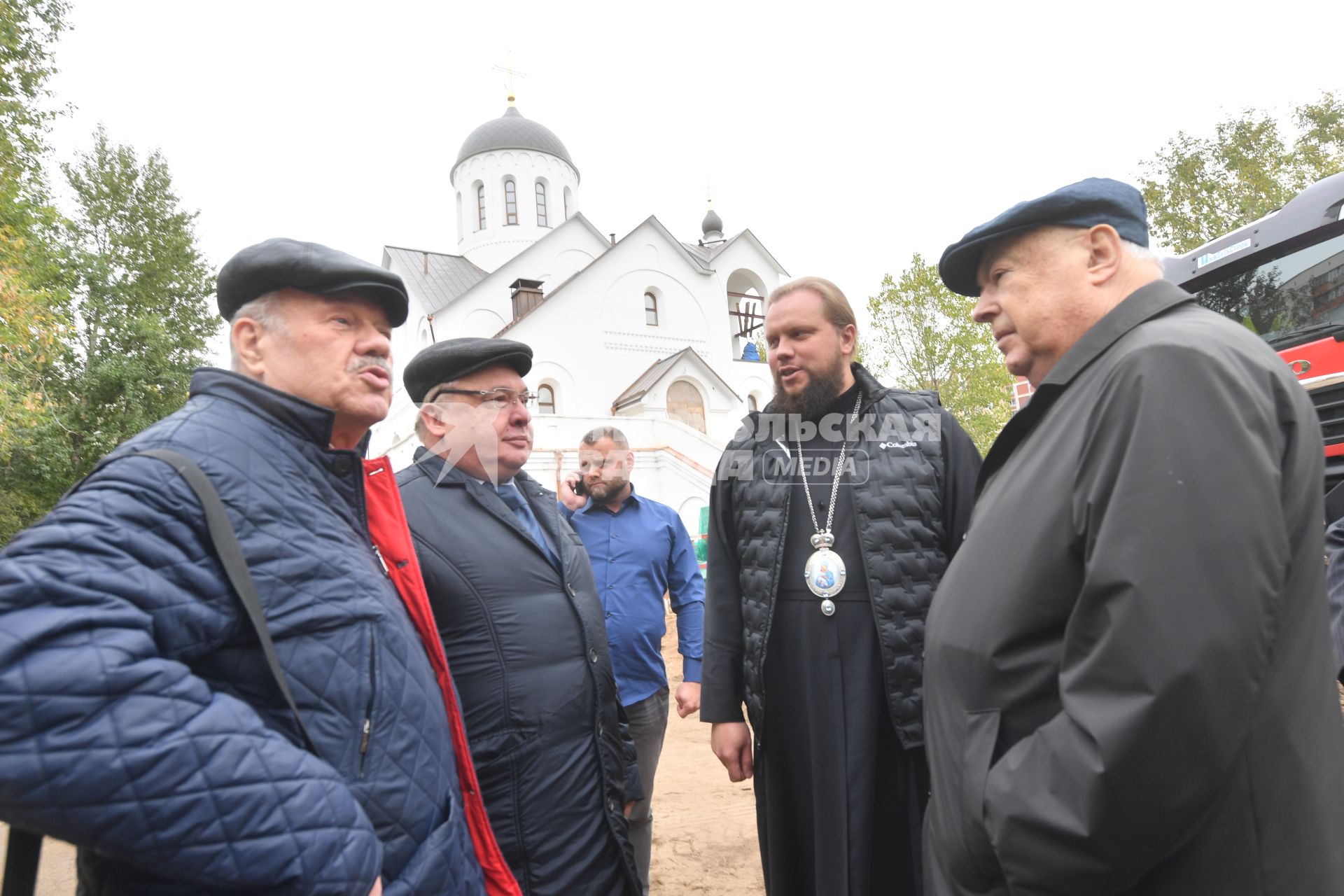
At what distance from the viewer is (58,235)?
75.8 ft

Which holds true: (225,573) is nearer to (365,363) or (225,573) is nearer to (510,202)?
(365,363)

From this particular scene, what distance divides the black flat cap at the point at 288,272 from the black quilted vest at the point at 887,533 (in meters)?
1.63

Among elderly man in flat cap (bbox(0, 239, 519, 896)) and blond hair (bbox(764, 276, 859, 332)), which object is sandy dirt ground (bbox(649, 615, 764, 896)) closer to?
elderly man in flat cap (bbox(0, 239, 519, 896))

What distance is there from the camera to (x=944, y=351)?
22453 mm

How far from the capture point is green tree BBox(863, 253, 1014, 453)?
22.1m

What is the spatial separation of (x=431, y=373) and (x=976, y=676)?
2176 millimetres

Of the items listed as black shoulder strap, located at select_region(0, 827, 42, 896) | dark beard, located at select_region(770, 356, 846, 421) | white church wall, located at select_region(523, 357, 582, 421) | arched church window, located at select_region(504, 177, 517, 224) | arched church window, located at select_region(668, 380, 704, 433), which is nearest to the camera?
black shoulder strap, located at select_region(0, 827, 42, 896)

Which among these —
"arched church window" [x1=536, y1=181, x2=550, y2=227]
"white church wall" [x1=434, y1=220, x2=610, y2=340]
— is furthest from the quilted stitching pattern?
"arched church window" [x1=536, y1=181, x2=550, y2=227]

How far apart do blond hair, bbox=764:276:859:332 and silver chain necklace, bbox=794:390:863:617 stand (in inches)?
20.6

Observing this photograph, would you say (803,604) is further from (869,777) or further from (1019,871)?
(1019,871)

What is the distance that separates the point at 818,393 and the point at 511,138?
3603cm

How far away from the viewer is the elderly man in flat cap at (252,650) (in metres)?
1.07

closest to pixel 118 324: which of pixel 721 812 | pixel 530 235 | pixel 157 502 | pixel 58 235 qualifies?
pixel 58 235

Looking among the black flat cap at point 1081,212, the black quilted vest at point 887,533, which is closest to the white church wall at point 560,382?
the black quilted vest at point 887,533
